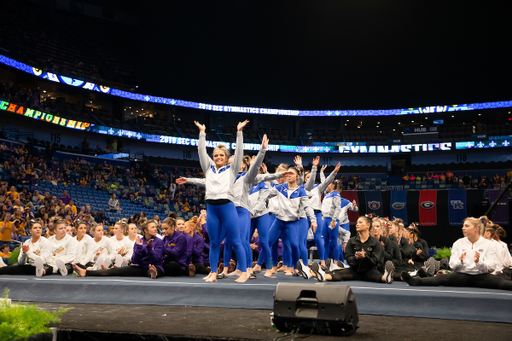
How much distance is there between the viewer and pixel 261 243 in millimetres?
7363

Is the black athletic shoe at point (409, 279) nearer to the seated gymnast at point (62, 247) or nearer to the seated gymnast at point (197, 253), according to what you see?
the seated gymnast at point (197, 253)

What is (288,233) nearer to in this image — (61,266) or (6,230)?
(61,266)

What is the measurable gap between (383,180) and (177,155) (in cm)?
1646

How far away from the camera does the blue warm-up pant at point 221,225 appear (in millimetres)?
5777

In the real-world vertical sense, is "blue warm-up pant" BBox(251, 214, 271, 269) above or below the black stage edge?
above

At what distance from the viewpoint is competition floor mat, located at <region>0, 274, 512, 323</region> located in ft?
13.8

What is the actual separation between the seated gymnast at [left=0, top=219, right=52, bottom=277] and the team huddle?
2cm

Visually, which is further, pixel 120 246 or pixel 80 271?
pixel 120 246

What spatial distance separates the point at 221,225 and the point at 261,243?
157cm

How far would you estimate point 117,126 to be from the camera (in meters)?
28.8

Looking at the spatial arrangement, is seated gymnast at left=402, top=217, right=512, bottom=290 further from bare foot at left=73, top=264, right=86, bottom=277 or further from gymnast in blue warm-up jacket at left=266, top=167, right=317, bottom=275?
bare foot at left=73, top=264, right=86, bottom=277

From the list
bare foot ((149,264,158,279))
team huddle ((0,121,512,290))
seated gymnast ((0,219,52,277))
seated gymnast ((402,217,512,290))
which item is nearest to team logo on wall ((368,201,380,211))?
team huddle ((0,121,512,290))

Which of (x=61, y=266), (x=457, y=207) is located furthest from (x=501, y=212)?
(x=61, y=266)

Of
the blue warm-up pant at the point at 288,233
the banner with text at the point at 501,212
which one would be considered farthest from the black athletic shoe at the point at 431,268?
the banner with text at the point at 501,212
